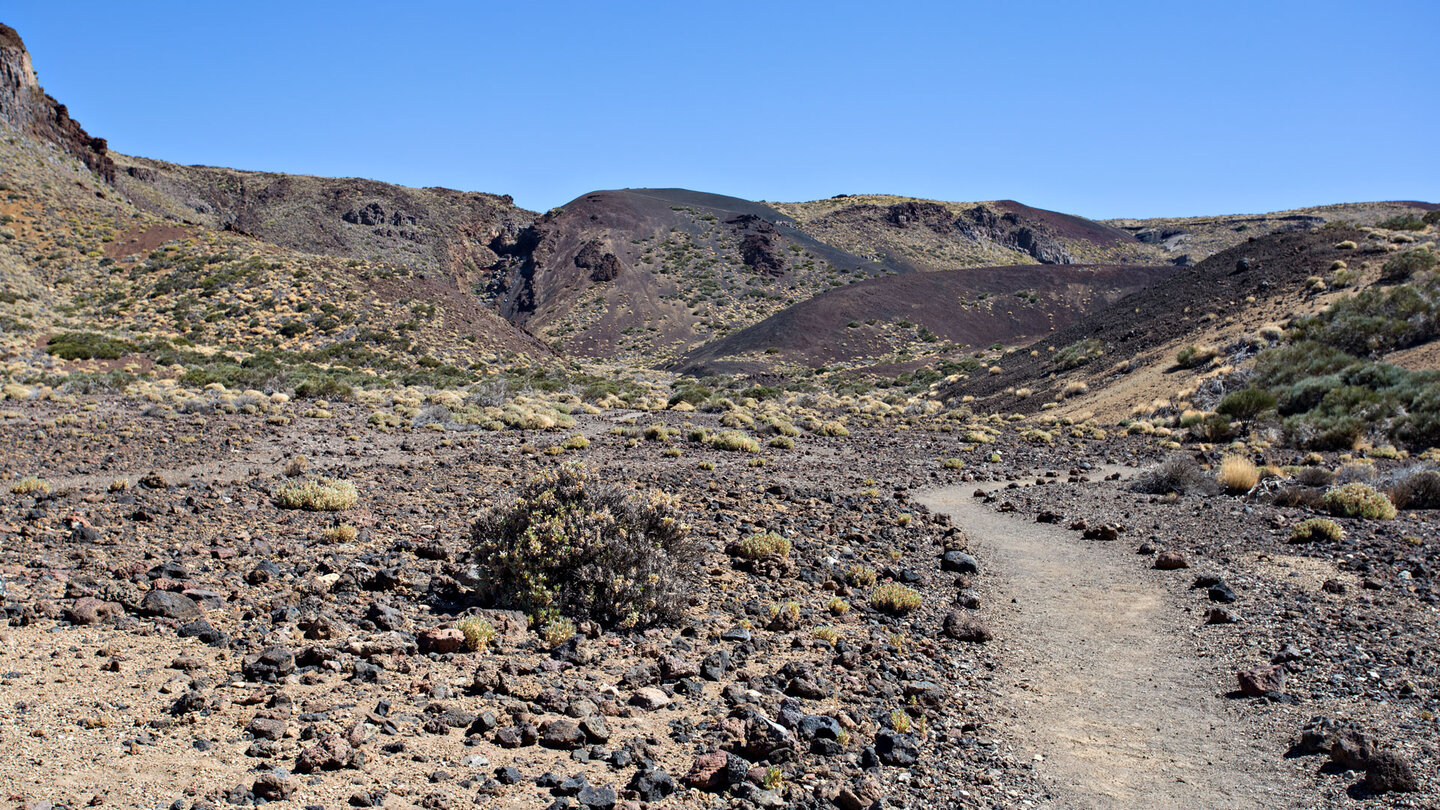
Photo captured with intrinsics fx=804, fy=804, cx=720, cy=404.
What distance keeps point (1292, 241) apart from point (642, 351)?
44.5 meters

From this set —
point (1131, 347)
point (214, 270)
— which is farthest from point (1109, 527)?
point (214, 270)

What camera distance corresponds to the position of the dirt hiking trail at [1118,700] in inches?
179

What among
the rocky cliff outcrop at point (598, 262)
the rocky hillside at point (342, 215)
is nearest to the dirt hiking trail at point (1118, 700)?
the rocky cliff outcrop at point (598, 262)

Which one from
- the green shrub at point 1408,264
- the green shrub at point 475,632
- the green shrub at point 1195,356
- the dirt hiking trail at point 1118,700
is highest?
the green shrub at point 1408,264

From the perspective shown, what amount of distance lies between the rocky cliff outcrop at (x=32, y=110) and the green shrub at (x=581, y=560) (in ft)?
196

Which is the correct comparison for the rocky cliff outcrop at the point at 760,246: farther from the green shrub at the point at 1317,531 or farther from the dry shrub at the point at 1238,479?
the green shrub at the point at 1317,531

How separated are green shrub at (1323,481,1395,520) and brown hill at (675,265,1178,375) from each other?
40.7 meters

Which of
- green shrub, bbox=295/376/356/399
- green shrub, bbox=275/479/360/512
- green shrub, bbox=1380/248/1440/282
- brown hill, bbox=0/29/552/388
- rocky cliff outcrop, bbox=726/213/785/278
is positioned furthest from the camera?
rocky cliff outcrop, bbox=726/213/785/278

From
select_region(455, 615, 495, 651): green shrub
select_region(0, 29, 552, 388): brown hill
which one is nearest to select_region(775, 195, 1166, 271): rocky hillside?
select_region(0, 29, 552, 388): brown hill

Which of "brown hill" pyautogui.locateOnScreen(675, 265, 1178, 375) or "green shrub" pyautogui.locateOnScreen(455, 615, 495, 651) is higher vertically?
"brown hill" pyautogui.locateOnScreen(675, 265, 1178, 375)

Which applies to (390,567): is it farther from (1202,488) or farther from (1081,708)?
(1202,488)

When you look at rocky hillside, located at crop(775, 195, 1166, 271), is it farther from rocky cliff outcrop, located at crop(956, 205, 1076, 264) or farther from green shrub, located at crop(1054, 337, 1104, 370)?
green shrub, located at crop(1054, 337, 1104, 370)

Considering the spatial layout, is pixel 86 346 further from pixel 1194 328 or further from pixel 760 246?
pixel 760 246

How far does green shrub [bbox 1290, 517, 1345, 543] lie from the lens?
31.2 feet
